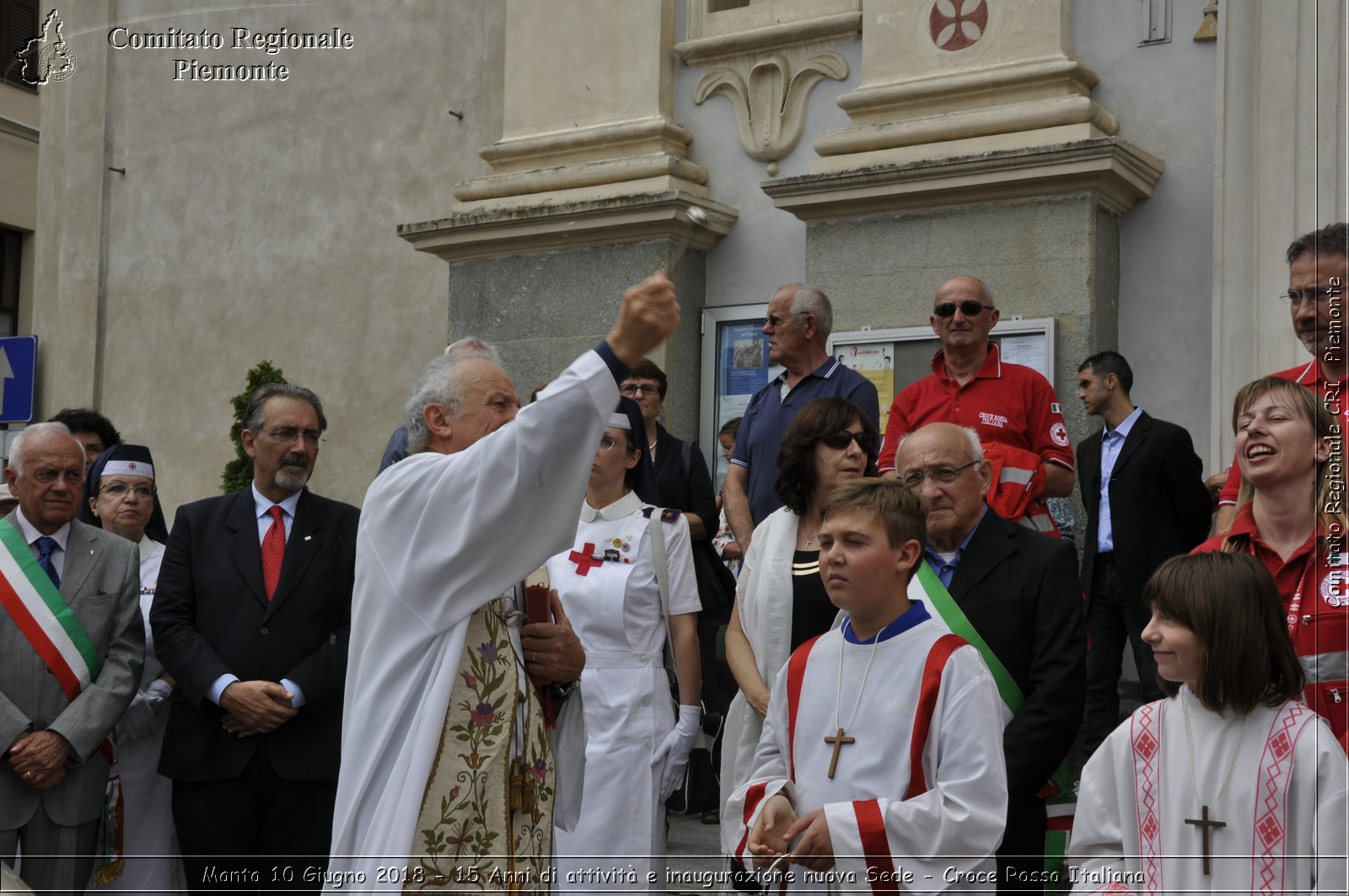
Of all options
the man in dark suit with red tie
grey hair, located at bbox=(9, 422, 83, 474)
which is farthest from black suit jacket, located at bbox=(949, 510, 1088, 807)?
grey hair, located at bbox=(9, 422, 83, 474)

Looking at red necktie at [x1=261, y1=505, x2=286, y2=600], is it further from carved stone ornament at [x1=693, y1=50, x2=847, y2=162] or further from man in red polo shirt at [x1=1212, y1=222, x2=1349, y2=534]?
carved stone ornament at [x1=693, y1=50, x2=847, y2=162]

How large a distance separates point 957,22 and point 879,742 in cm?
555

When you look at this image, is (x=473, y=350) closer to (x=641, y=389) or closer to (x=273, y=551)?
(x=273, y=551)

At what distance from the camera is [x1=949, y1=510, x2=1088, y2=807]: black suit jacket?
426 centimetres

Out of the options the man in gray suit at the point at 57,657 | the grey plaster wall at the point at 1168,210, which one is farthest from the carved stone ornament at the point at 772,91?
the man in gray suit at the point at 57,657

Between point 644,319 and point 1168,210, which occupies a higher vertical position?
point 1168,210

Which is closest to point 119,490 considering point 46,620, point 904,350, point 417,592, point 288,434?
point 46,620

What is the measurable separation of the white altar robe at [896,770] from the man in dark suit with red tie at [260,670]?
201 centimetres

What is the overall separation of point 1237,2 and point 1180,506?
2.56 m

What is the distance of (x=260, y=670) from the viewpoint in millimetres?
5398

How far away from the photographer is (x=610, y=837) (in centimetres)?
567

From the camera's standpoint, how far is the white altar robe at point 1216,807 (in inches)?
130

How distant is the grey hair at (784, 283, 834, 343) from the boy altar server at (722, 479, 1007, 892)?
257cm

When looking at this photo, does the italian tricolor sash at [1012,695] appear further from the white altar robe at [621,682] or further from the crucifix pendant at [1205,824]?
the white altar robe at [621,682]
